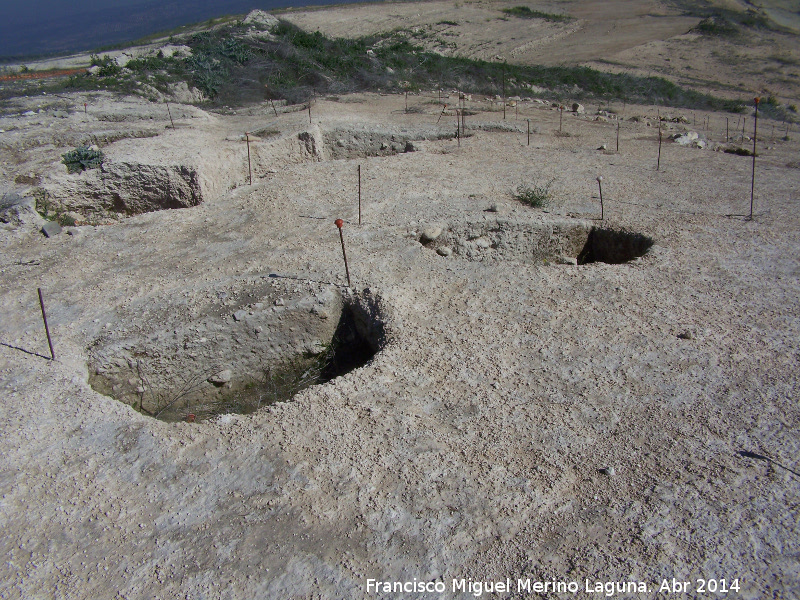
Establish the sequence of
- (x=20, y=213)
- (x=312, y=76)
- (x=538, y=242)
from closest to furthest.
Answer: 1. (x=538, y=242)
2. (x=20, y=213)
3. (x=312, y=76)

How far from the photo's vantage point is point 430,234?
23.1 feet

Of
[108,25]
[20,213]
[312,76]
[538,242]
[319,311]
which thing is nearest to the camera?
[319,311]

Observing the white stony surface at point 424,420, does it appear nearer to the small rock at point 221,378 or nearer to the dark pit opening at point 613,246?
the dark pit opening at point 613,246

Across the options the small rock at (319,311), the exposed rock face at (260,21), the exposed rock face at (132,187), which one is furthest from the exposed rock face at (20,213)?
the exposed rock face at (260,21)

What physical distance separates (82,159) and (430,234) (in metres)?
5.56

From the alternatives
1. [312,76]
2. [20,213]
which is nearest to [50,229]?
[20,213]

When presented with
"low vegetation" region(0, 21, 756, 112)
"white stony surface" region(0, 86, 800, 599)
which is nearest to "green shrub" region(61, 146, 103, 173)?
"white stony surface" region(0, 86, 800, 599)

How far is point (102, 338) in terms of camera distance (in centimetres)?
539

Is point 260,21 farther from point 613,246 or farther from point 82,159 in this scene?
point 613,246

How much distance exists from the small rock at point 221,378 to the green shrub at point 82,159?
4743mm

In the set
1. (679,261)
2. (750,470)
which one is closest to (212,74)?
(679,261)

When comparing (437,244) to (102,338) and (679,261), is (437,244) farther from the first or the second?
(102,338)

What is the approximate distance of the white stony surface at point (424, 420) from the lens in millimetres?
3293

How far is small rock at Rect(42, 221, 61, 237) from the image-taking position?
7410 mm
